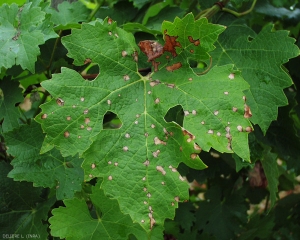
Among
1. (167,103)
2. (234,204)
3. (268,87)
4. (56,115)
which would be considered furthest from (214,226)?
(56,115)

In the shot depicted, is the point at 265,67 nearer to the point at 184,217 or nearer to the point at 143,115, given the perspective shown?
the point at 143,115

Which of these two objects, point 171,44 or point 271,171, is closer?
point 171,44

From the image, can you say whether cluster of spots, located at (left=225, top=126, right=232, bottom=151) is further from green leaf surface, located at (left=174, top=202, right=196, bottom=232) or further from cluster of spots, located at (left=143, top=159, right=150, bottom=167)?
green leaf surface, located at (left=174, top=202, right=196, bottom=232)

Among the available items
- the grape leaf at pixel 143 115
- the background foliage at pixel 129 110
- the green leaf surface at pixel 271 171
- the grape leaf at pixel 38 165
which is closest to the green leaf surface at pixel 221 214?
the background foliage at pixel 129 110

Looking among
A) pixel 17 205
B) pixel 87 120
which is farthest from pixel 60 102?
pixel 17 205

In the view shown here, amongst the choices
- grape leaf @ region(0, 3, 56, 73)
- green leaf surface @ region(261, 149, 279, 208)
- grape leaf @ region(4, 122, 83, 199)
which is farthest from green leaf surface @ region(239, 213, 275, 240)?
grape leaf @ region(0, 3, 56, 73)

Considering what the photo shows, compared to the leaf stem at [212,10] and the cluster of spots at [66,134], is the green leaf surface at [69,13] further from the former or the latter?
the cluster of spots at [66,134]
